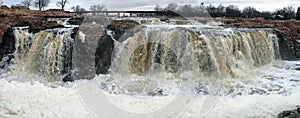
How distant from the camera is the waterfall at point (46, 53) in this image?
11.6m

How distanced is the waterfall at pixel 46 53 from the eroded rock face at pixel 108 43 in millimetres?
945

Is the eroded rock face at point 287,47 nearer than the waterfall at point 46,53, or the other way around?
the waterfall at point 46,53

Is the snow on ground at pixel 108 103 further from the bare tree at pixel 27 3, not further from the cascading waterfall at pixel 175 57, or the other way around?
the bare tree at pixel 27 3

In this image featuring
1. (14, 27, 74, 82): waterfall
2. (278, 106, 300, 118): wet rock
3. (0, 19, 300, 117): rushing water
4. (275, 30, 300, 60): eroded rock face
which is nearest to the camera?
(278, 106, 300, 118): wet rock

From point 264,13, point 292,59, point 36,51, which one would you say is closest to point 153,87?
point 36,51

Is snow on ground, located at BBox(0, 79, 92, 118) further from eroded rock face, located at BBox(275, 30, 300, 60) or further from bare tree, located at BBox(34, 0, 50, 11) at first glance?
bare tree, located at BBox(34, 0, 50, 11)

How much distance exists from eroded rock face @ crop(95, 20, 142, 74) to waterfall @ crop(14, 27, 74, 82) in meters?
0.94

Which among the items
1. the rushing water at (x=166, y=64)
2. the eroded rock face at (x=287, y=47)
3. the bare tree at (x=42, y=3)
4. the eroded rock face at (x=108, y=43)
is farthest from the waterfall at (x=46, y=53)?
the bare tree at (x=42, y=3)

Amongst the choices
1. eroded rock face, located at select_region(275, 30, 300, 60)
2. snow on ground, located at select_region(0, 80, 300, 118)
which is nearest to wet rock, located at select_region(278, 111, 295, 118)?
snow on ground, located at select_region(0, 80, 300, 118)

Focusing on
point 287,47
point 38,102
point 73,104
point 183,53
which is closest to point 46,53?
point 38,102

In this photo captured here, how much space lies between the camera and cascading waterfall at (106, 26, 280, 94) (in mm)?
11133

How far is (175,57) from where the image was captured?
452 inches

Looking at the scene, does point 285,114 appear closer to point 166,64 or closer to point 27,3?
point 166,64

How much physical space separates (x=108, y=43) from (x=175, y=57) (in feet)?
7.98
